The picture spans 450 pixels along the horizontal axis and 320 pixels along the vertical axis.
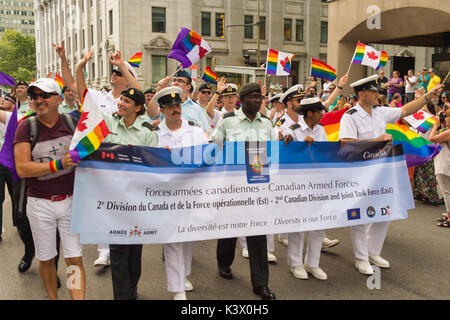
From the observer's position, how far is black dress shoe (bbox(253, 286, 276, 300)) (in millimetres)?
4598

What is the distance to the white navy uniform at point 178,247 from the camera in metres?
4.36

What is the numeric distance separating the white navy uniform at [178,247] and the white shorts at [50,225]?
862 mm

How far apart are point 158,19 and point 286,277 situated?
135ft

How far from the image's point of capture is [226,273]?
531cm

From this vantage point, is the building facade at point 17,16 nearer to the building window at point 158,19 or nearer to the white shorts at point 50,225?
the building window at point 158,19

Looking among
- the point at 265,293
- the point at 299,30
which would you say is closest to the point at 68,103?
the point at 265,293

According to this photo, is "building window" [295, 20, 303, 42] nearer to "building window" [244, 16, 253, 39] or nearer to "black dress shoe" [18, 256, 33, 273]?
"building window" [244, 16, 253, 39]

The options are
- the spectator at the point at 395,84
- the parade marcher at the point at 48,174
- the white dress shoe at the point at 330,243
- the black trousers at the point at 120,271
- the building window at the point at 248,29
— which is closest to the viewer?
the parade marcher at the point at 48,174

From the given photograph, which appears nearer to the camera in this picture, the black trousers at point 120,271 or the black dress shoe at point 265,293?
the black trousers at point 120,271

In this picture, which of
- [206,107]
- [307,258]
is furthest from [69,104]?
[307,258]

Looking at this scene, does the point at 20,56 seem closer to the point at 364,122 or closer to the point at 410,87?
the point at 410,87

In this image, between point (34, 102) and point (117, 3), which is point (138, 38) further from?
point (34, 102)

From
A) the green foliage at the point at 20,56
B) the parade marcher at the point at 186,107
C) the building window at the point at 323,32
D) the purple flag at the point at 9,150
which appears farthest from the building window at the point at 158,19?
the green foliage at the point at 20,56
